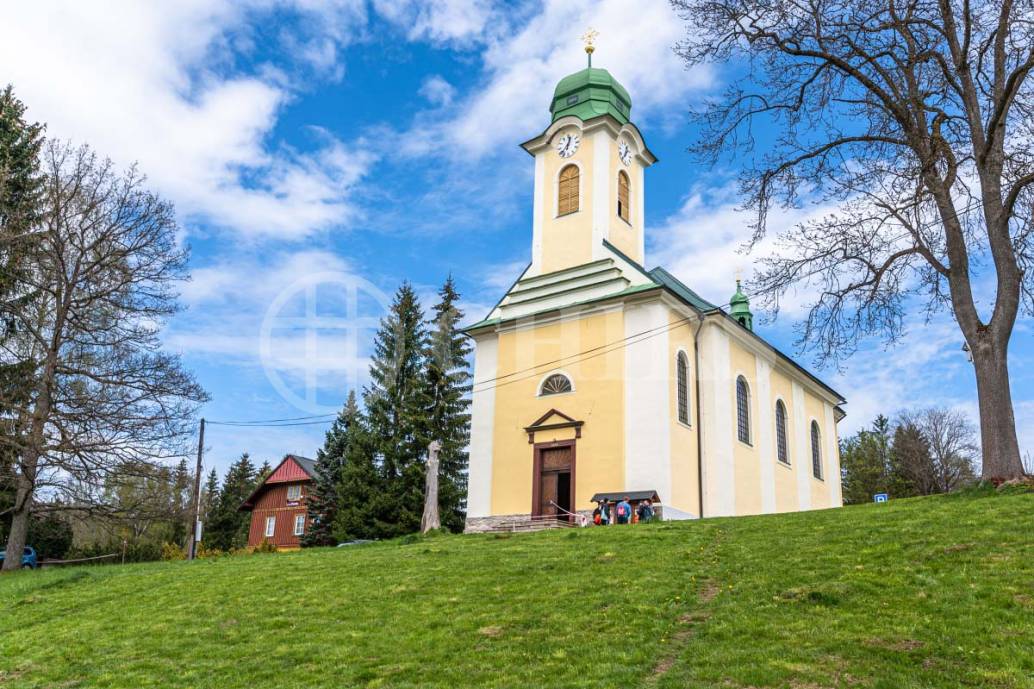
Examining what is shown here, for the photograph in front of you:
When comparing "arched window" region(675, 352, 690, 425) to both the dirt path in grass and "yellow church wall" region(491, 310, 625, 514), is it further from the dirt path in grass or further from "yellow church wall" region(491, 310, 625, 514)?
the dirt path in grass

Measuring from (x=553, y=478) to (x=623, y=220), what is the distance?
9624mm

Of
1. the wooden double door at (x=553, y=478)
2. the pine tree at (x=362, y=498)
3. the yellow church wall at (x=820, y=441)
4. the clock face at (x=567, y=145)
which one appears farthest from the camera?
the pine tree at (x=362, y=498)

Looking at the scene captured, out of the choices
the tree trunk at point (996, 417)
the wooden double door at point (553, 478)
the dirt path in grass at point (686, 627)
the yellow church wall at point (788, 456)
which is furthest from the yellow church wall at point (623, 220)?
the dirt path in grass at point (686, 627)

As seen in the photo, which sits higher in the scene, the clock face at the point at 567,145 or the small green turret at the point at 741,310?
the clock face at the point at 567,145

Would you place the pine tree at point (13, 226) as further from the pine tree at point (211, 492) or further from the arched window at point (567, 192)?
the pine tree at point (211, 492)

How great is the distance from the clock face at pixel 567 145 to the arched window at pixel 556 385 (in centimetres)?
824

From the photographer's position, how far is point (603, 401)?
84.4 feet

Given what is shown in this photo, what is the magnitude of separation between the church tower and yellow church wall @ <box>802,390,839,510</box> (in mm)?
11693

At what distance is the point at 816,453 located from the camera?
37000 mm

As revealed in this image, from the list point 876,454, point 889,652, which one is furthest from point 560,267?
point 876,454

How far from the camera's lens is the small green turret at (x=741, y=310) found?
3728cm

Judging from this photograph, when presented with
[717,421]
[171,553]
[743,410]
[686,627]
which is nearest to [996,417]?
[686,627]

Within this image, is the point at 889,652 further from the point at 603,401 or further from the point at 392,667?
the point at 603,401

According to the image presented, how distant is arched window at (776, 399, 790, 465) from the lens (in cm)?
3303
